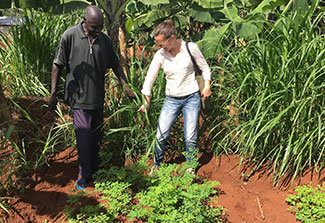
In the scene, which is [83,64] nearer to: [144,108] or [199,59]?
[144,108]

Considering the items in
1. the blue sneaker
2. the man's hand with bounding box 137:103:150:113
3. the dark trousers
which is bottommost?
the blue sneaker

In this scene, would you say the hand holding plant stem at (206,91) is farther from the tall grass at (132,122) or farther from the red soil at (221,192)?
the red soil at (221,192)

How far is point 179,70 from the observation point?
3039mm

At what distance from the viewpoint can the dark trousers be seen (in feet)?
10.3

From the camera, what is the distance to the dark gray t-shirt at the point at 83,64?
296 centimetres

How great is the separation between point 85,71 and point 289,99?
196 centimetres

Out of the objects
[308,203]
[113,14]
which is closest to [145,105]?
[113,14]

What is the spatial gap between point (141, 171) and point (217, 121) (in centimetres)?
111

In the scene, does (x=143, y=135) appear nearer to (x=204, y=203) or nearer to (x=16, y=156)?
(x=204, y=203)

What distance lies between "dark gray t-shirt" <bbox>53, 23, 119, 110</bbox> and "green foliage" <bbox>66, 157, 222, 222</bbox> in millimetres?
783

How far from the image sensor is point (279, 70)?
306 cm

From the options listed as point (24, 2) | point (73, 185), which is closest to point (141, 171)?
point (73, 185)

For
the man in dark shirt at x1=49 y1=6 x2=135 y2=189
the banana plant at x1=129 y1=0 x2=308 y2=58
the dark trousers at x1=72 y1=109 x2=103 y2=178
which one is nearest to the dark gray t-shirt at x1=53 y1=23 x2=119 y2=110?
the man in dark shirt at x1=49 y1=6 x2=135 y2=189

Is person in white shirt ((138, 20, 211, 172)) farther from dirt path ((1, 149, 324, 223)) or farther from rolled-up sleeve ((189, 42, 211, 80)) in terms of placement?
dirt path ((1, 149, 324, 223))
